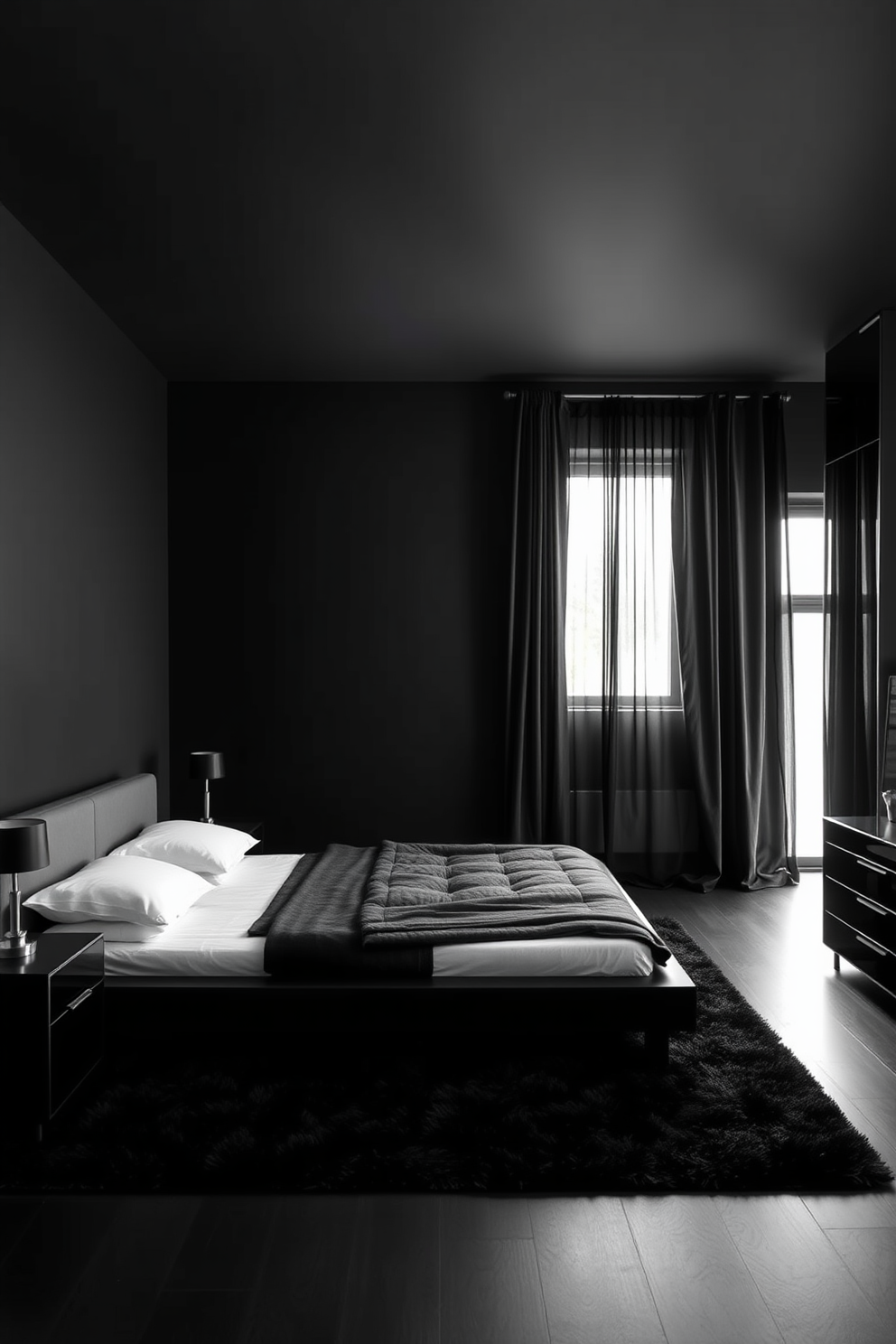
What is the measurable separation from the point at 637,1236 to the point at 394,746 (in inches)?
143

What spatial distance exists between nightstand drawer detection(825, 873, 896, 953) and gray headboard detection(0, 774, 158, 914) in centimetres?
300

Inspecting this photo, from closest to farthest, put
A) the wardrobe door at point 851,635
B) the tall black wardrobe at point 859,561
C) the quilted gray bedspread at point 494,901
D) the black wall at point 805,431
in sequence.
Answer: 1. the quilted gray bedspread at point 494,901
2. the tall black wardrobe at point 859,561
3. the wardrobe door at point 851,635
4. the black wall at point 805,431

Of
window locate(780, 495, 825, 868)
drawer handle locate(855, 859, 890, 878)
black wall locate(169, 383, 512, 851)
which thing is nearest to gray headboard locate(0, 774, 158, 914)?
black wall locate(169, 383, 512, 851)

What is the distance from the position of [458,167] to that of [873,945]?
3.21 meters

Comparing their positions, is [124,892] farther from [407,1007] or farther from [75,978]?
[407,1007]

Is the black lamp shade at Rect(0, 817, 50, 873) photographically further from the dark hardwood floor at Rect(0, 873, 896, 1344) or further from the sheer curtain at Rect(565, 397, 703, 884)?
the sheer curtain at Rect(565, 397, 703, 884)

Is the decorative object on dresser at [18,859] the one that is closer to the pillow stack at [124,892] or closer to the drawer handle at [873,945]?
the pillow stack at [124,892]

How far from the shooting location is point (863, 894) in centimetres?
381

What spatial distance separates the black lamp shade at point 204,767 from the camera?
16.3 feet

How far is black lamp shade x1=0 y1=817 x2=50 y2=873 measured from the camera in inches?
106

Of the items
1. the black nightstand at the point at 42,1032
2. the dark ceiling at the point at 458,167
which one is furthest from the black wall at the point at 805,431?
the black nightstand at the point at 42,1032

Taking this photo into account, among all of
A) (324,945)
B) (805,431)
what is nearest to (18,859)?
(324,945)

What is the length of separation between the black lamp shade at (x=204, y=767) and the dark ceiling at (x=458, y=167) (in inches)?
84.2

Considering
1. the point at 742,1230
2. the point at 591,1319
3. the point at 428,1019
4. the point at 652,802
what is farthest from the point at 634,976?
the point at 652,802
